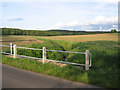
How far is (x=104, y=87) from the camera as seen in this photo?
18.6 feet

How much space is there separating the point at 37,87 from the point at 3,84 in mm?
1511

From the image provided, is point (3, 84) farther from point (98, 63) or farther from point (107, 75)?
point (98, 63)

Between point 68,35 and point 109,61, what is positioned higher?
point 68,35

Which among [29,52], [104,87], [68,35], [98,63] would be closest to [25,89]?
[104,87]

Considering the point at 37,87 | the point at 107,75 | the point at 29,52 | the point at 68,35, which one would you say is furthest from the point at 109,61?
the point at 68,35

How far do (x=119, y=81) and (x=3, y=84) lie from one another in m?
4.55

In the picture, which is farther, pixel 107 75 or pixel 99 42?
pixel 99 42

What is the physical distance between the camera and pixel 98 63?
453 inches

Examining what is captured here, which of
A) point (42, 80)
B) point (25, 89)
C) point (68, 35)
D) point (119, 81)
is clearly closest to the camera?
point (25, 89)

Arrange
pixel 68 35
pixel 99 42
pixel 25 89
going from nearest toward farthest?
pixel 25 89, pixel 99 42, pixel 68 35

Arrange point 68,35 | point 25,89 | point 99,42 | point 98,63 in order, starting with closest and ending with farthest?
1. point 25,89
2. point 98,63
3. point 99,42
4. point 68,35

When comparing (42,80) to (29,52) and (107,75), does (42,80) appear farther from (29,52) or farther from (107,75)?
(29,52)

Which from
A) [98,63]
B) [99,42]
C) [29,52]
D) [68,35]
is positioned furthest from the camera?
[68,35]

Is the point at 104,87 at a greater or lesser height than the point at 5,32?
lesser
